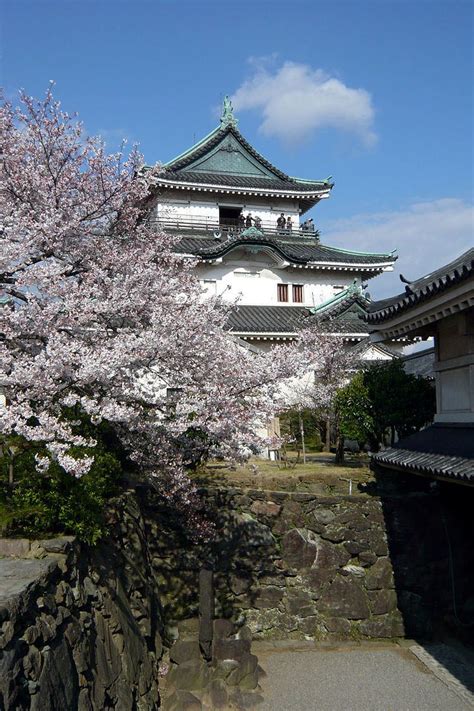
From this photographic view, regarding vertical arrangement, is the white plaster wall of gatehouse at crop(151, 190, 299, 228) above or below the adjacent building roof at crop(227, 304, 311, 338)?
above

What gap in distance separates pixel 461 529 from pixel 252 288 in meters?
14.1

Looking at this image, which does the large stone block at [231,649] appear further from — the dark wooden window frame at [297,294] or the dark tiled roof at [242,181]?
the dark tiled roof at [242,181]

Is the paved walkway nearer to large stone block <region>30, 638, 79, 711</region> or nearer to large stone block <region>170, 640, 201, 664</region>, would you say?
large stone block <region>170, 640, 201, 664</region>

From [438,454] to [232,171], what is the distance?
19.6 metres

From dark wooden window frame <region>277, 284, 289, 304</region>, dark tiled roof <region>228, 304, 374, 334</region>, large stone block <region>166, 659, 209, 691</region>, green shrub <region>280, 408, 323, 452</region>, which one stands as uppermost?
dark wooden window frame <region>277, 284, 289, 304</region>

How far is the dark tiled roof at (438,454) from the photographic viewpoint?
24.3 ft

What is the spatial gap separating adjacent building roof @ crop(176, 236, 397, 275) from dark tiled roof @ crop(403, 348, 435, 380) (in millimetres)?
6721

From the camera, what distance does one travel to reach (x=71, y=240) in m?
8.55

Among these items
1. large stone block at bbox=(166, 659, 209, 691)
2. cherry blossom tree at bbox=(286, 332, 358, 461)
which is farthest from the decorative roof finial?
large stone block at bbox=(166, 659, 209, 691)

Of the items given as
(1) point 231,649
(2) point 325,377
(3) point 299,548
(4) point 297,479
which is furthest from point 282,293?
(1) point 231,649

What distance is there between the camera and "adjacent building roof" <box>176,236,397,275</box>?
2173 cm

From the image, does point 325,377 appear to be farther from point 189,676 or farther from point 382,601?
point 189,676

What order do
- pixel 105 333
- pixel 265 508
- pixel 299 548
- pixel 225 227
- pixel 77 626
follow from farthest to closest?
pixel 225 227, pixel 265 508, pixel 299 548, pixel 105 333, pixel 77 626

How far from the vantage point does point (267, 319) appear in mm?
21844
